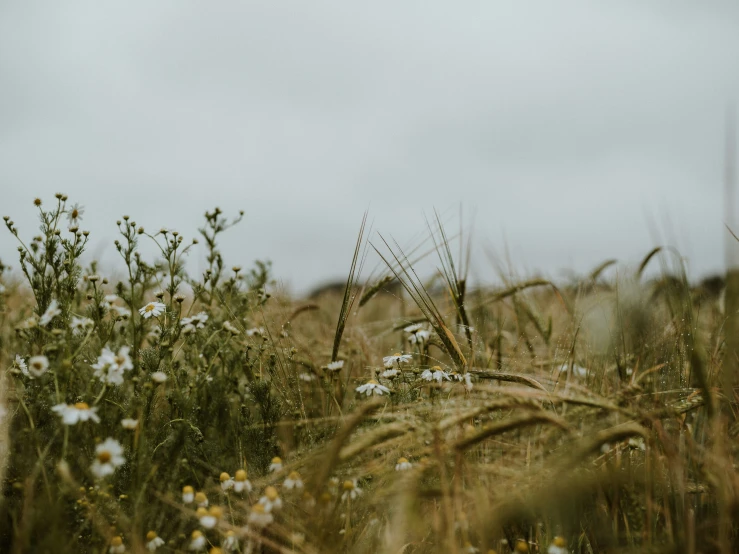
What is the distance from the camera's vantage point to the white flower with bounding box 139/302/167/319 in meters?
2.34

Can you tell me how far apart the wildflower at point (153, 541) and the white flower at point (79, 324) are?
2.44 feet

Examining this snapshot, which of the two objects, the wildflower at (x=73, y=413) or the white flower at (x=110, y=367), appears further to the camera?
the white flower at (x=110, y=367)

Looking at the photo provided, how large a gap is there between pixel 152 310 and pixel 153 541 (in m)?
1.01

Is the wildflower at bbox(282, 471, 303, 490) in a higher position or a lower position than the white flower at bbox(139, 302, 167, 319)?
lower

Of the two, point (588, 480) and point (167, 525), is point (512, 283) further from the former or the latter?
point (167, 525)

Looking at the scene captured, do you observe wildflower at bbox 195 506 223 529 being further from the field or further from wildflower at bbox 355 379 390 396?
wildflower at bbox 355 379 390 396

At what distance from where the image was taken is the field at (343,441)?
142 cm

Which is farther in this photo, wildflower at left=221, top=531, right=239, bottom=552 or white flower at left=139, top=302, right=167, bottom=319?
white flower at left=139, top=302, right=167, bottom=319

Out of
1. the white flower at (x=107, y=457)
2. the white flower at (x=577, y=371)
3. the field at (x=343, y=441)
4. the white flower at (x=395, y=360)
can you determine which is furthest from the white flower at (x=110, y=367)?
the white flower at (x=577, y=371)

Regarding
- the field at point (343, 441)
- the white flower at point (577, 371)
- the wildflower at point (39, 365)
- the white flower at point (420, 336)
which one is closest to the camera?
the field at point (343, 441)

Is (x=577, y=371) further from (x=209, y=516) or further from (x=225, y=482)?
(x=209, y=516)

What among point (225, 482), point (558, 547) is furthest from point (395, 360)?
point (558, 547)

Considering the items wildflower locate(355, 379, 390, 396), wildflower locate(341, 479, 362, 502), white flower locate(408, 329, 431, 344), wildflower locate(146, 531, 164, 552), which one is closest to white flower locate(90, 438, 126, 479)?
wildflower locate(146, 531, 164, 552)

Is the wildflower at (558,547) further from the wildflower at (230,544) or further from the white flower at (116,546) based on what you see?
the white flower at (116,546)
